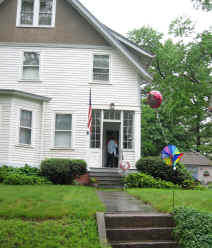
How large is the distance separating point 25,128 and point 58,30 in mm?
5422

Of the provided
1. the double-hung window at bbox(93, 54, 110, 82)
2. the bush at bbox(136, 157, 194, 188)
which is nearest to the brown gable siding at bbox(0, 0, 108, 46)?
the double-hung window at bbox(93, 54, 110, 82)

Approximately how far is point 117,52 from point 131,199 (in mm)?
8784

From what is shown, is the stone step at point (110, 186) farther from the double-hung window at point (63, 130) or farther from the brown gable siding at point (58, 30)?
the brown gable siding at point (58, 30)

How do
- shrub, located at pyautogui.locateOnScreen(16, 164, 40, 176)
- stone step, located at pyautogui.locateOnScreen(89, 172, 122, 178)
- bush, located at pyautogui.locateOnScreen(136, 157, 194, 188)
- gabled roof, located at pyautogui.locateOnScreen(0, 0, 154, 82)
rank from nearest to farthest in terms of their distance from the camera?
1. shrub, located at pyautogui.locateOnScreen(16, 164, 40, 176)
2. bush, located at pyautogui.locateOnScreen(136, 157, 194, 188)
3. stone step, located at pyautogui.locateOnScreen(89, 172, 122, 178)
4. gabled roof, located at pyautogui.locateOnScreen(0, 0, 154, 82)

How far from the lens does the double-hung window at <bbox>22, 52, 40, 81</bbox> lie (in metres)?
15.9

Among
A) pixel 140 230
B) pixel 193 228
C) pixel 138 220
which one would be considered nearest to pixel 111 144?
pixel 138 220

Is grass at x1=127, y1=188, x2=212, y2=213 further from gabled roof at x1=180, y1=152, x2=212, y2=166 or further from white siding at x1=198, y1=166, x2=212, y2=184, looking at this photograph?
white siding at x1=198, y1=166, x2=212, y2=184

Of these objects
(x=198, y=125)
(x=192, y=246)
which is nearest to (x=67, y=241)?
(x=192, y=246)

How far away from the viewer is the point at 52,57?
15.9 metres

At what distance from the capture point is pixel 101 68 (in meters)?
16.2

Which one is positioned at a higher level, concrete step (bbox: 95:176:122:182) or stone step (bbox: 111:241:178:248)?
concrete step (bbox: 95:176:122:182)

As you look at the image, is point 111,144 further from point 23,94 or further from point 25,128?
point 23,94

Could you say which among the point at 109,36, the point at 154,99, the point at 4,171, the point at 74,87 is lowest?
the point at 4,171

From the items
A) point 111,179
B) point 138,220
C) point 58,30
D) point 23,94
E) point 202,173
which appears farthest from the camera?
point 202,173
